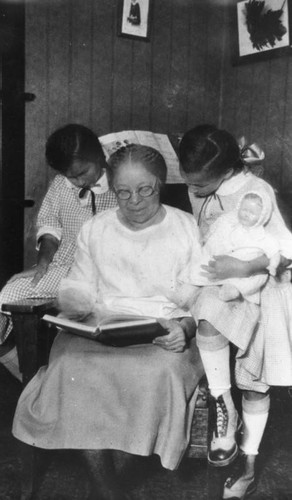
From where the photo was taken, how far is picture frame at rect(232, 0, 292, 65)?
3.84 metres

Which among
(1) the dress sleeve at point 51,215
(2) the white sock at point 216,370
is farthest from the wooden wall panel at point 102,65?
(2) the white sock at point 216,370

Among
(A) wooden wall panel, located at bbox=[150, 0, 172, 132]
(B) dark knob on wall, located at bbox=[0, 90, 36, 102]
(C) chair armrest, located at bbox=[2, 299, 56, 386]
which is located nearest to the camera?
(C) chair armrest, located at bbox=[2, 299, 56, 386]

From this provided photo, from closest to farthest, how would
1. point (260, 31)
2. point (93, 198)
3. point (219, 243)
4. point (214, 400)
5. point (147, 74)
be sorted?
point (214, 400)
point (219, 243)
point (93, 198)
point (260, 31)
point (147, 74)

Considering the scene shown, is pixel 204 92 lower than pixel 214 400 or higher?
higher

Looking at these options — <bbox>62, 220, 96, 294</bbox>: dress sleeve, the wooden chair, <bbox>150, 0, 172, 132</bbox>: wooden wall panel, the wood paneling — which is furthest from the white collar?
<bbox>150, 0, 172, 132</bbox>: wooden wall panel

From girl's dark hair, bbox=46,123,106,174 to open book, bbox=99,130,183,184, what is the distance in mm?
605

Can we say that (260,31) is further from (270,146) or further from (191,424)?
(191,424)

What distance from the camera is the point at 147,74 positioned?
443 centimetres

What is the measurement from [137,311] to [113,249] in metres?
0.31

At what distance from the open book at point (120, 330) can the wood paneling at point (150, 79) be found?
190cm

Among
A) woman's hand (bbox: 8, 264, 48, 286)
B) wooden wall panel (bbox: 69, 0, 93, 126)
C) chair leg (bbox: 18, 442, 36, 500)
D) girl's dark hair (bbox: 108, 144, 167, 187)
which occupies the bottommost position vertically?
chair leg (bbox: 18, 442, 36, 500)

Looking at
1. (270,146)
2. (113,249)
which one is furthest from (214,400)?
(270,146)

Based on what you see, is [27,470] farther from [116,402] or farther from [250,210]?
[250,210]

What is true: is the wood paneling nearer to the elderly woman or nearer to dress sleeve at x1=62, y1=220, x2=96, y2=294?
dress sleeve at x1=62, y1=220, x2=96, y2=294
